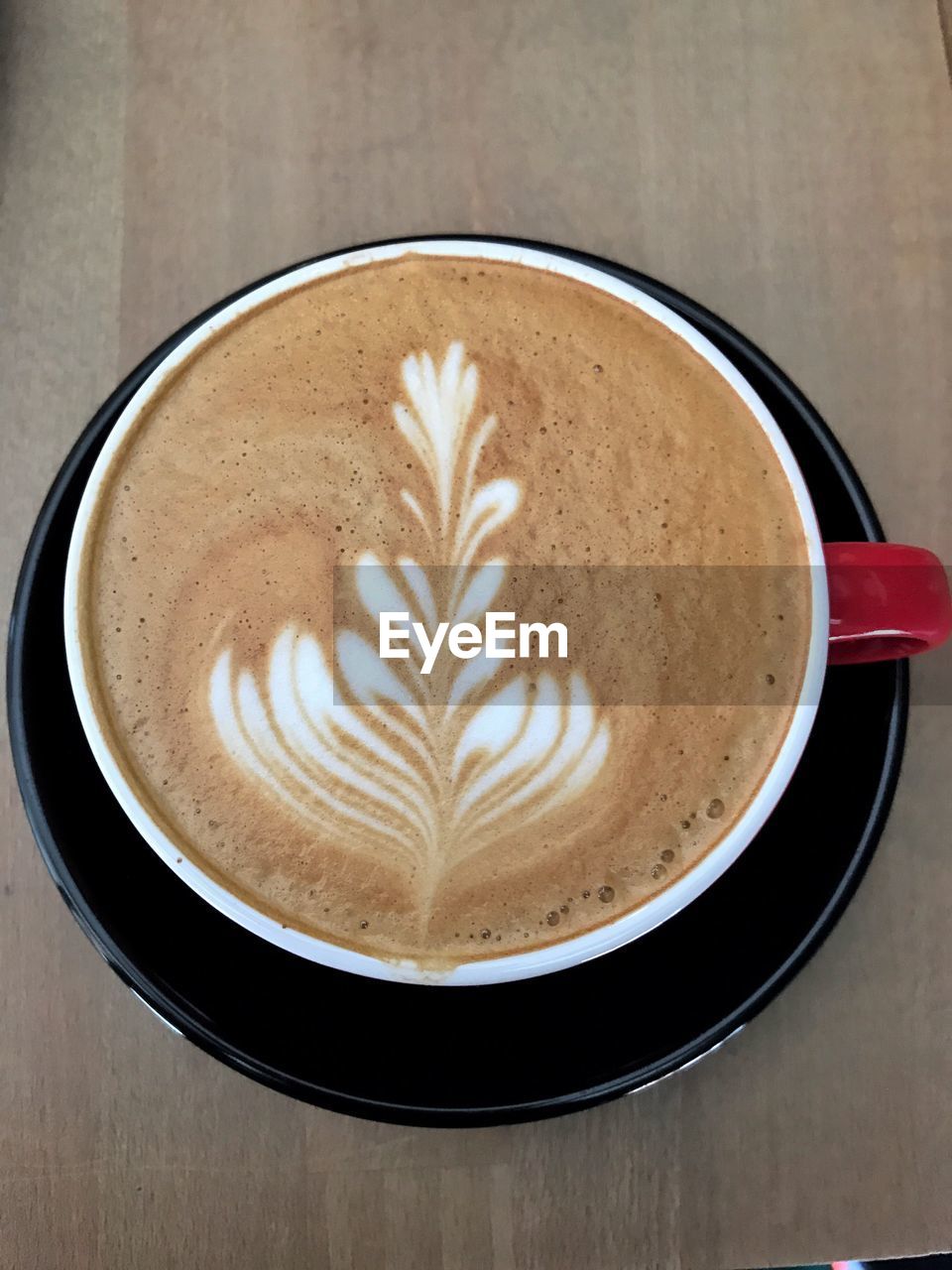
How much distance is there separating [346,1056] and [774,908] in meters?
0.29

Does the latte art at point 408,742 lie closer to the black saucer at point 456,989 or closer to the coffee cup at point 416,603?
the coffee cup at point 416,603

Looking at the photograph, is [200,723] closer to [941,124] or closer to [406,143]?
[406,143]

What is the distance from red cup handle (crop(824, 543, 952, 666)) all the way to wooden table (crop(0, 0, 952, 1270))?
0.19 meters

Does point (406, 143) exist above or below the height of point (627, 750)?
above

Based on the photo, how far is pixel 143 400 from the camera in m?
0.56

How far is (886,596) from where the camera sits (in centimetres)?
54

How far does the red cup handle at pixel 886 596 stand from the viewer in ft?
1.76

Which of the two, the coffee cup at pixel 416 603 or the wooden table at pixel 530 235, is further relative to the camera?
the wooden table at pixel 530 235

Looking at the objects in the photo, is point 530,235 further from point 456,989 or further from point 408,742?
point 456,989

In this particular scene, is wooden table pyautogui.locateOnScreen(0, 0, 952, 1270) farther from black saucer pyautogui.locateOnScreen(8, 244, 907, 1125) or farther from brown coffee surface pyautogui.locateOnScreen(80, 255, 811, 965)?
brown coffee surface pyautogui.locateOnScreen(80, 255, 811, 965)

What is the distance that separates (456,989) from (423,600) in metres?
0.25

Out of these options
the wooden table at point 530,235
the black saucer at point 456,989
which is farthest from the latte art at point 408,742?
the wooden table at point 530,235

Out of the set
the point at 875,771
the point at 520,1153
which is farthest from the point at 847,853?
the point at 520,1153

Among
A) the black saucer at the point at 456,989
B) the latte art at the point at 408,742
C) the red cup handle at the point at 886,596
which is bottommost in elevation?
the black saucer at the point at 456,989
